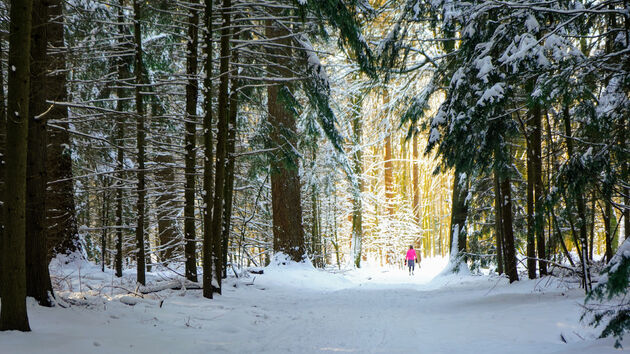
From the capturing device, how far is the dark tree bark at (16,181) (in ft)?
13.0

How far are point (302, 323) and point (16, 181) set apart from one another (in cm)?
453

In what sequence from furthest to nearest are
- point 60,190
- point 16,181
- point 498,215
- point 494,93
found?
1. point 498,215
2. point 60,190
3. point 494,93
4. point 16,181

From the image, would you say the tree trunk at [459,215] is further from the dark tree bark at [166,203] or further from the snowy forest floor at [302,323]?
the dark tree bark at [166,203]

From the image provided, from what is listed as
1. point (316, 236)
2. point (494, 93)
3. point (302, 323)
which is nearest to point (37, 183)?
point (302, 323)

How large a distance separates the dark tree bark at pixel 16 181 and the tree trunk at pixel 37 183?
71 cm

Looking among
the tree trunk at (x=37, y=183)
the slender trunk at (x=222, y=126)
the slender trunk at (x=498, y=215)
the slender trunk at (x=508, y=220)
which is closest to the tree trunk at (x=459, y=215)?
the slender trunk at (x=498, y=215)

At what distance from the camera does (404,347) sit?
5.30 meters

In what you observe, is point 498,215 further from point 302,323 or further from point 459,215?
point 302,323

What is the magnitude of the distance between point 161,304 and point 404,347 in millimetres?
3745

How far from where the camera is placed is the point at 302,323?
22.8 ft

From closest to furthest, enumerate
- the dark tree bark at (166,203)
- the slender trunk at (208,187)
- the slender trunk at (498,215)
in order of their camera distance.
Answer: the slender trunk at (208,187) < the dark tree bark at (166,203) < the slender trunk at (498,215)

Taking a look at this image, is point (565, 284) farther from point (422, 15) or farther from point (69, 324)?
point (69, 324)

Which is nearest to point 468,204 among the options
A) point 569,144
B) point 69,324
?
point 569,144

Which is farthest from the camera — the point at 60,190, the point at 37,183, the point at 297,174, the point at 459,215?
the point at 459,215
